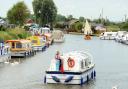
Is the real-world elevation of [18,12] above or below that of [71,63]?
above

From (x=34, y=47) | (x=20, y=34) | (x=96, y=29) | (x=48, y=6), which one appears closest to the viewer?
(x=34, y=47)

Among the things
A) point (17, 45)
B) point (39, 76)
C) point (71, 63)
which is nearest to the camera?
point (71, 63)

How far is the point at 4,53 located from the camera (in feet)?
163

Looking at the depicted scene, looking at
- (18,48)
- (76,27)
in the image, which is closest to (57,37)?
(18,48)

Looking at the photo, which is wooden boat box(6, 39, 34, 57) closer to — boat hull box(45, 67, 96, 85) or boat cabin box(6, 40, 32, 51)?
boat cabin box(6, 40, 32, 51)

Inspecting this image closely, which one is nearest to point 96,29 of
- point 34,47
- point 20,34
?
point 20,34

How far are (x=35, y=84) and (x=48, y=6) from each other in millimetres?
99806

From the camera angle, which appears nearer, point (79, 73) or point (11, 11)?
point (79, 73)

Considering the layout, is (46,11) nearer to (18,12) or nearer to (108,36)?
(108,36)

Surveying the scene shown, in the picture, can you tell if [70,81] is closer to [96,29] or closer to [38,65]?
[38,65]

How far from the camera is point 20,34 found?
77.8 meters

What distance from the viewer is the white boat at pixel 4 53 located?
159 ft

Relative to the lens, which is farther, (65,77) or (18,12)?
(18,12)

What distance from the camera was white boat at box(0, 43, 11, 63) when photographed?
4853 centimetres
